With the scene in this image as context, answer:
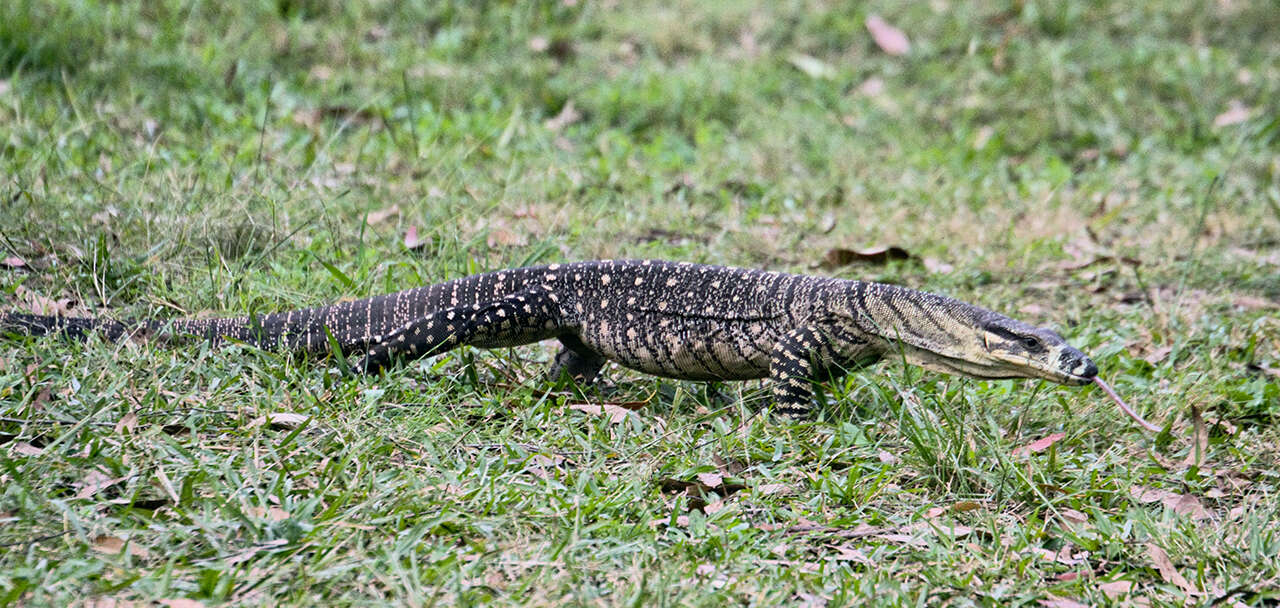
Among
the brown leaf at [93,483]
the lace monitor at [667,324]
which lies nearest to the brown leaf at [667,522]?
the lace monitor at [667,324]

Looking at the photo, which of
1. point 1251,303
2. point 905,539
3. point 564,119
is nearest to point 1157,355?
point 1251,303

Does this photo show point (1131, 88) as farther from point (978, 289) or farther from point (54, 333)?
point (54, 333)

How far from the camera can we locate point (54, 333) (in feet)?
15.8

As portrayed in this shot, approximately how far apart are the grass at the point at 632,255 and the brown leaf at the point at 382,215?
5 centimetres

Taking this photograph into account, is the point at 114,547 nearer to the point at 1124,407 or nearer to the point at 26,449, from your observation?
the point at 26,449

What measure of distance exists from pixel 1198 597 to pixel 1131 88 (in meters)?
7.69

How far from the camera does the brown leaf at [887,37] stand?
11.3 metres

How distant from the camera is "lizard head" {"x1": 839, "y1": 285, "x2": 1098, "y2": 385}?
15.7ft

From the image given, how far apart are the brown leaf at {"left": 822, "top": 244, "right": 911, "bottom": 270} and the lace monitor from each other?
180 cm

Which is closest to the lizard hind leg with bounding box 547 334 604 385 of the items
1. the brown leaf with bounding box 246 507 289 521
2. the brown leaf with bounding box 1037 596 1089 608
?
the brown leaf with bounding box 246 507 289 521

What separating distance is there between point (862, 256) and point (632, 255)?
51.1 inches

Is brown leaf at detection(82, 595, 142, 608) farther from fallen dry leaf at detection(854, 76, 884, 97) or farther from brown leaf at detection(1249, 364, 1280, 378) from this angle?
fallen dry leaf at detection(854, 76, 884, 97)

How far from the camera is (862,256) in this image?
23.4 feet

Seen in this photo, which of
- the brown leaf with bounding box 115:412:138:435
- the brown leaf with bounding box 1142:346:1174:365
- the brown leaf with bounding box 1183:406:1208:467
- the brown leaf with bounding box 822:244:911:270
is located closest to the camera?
the brown leaf with bounding box 115:412:138:435
